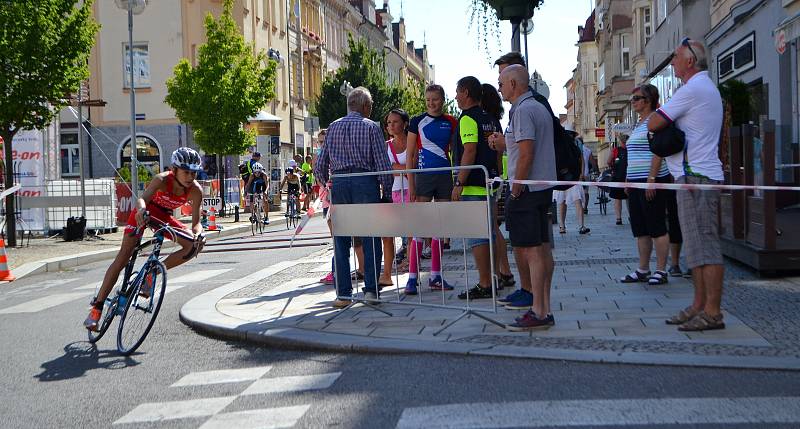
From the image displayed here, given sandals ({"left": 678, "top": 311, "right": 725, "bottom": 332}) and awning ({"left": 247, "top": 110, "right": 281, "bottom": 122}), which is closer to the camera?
sandals ({"left": 678, "top": 311, "right": 725, "bottom": 332})

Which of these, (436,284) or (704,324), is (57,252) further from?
(704,324)

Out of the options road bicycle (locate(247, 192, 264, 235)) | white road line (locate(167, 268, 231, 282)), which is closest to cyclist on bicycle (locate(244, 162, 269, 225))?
road bicycle (locate(247, 192, 264, 235))

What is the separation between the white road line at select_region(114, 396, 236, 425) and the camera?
5586mm

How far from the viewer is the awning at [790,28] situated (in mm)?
18406

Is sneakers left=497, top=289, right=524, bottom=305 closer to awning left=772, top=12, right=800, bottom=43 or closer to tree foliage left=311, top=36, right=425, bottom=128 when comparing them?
awning left=772, top=12, right=800, bottom=43

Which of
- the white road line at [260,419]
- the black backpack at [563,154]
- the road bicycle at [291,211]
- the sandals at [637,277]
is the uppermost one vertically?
the black backpack at [563,154]

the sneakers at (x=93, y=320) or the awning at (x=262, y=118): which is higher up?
the awning at (x=262, y=118)

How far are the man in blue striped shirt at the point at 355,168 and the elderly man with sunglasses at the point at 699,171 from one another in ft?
8.94

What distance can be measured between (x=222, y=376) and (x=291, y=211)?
2019cm

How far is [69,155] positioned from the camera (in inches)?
Result: 1738

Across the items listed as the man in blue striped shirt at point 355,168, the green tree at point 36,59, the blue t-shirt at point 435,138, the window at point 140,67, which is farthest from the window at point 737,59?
the window at point 140,67

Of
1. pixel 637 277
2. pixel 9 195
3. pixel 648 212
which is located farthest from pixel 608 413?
pixel 9 195

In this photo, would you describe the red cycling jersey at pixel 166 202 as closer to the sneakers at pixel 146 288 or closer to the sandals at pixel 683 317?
the sneakers at pixel 146 288

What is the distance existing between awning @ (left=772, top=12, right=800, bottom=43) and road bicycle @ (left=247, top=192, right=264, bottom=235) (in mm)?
11550
